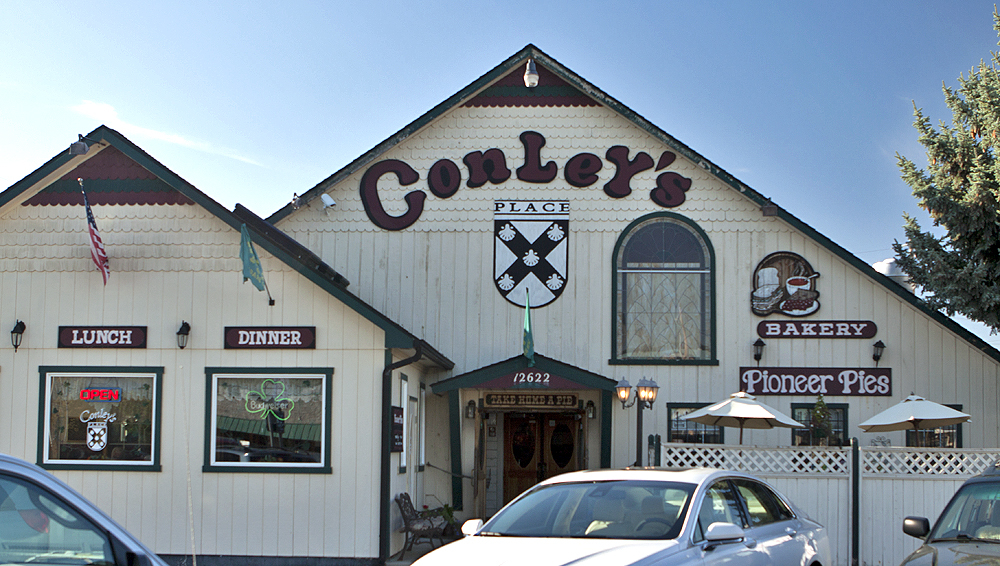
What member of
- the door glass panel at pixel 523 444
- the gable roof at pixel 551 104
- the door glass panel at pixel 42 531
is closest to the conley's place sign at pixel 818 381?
the gable roof at pixel 551 104

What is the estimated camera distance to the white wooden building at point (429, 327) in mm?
12703

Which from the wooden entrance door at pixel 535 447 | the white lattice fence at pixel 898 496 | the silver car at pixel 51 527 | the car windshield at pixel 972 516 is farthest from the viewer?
the wooden entrance door at pixel 535 447

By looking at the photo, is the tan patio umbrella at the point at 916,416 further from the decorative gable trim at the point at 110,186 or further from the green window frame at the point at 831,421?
the decorative gable trim at the point at 110,186

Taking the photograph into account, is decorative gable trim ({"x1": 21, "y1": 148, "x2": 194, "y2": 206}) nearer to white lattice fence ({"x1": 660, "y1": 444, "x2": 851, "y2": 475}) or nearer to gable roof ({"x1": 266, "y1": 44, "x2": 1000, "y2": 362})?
gable roof ({"x1": 266, "y1": 44, "x2": 1000, "y2": 362})

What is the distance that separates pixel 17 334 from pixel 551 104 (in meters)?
9.35

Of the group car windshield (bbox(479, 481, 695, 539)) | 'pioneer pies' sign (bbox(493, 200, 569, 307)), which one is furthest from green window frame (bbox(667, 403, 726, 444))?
car windshield (bbox(479, 481, 695, 539))

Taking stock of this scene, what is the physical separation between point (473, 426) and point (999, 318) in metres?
9.12

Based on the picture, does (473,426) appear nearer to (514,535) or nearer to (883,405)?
(883,405)

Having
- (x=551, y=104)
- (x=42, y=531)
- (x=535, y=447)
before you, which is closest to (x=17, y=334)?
(x=535, y=447)

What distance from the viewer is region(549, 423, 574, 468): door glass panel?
17.3 m

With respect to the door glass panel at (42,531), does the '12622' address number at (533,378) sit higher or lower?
higher

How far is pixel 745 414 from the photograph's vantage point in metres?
13.5

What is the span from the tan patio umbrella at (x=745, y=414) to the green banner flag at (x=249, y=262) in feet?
21.5

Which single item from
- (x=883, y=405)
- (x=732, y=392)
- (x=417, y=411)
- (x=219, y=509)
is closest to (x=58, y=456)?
(x=219, y=509)
